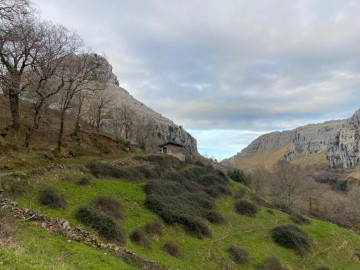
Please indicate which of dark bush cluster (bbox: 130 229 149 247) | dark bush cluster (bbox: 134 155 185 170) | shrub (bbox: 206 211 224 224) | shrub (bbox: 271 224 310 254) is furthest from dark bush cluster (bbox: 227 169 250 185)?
dark bush cluster (bbox: 130 229 149 247)

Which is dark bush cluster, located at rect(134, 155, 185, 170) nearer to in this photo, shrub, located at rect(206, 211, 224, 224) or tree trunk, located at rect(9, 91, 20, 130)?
shrub, located at rect(206, 211, 224, 224)

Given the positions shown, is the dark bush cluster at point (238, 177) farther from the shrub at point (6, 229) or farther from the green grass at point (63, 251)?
the shrub at point (6, 229)

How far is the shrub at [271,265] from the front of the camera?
3428 centimetres

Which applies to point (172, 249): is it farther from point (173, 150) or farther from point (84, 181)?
point (173, 150)

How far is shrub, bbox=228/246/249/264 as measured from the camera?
33.4 metres

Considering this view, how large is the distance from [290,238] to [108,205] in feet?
79.9

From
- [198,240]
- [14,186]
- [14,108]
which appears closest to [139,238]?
[198,240]

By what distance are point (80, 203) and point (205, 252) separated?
41.0 feet

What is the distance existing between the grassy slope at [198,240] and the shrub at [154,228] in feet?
1.92

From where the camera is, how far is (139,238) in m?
28.6

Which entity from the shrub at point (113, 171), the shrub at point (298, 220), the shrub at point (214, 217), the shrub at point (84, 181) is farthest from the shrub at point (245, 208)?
the shrub at point (84, 181)

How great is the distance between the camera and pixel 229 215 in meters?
46.2

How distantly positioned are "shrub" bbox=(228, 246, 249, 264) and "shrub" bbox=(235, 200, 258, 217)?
45.3 feet

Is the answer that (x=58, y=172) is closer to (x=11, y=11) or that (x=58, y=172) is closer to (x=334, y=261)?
(x=11, y=11)
